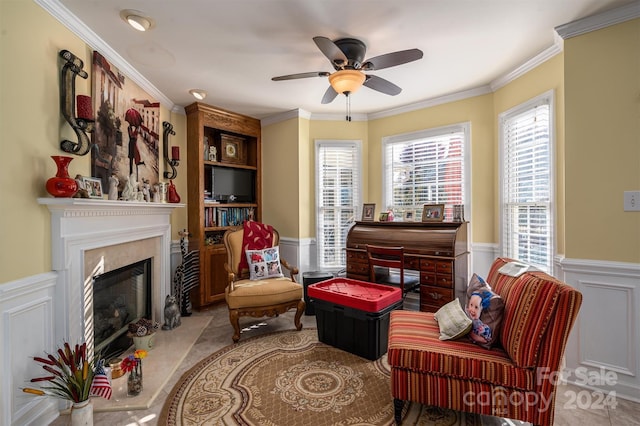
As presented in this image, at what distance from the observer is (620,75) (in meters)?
2.11

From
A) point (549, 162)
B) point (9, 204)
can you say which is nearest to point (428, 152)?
point (549, 162)

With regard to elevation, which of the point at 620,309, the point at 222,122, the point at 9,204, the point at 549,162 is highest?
the point at 222,122

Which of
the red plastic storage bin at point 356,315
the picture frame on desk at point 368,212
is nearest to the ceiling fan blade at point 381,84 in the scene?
the picture frame on desk at point 368,212

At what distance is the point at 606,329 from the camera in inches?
84.9

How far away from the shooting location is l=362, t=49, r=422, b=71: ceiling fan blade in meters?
2.10

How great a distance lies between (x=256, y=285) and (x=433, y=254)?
1890 mm

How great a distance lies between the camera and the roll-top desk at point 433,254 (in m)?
3.07

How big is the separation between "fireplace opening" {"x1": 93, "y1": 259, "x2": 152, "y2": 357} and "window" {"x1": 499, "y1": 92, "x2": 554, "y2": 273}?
3.92 m

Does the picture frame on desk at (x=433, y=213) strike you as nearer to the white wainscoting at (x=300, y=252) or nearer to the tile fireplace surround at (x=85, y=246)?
the white wainscoting at (x=300, y=252)

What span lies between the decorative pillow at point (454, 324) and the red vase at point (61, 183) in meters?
2.56

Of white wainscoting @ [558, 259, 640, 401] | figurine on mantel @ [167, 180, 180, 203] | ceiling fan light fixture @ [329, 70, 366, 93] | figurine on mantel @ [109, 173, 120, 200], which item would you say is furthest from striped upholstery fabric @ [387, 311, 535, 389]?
figurine on mantel @ [167, 180, 180, 203]

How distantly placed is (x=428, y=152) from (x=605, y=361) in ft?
8.70

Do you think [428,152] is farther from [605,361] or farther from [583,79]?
[605,361]

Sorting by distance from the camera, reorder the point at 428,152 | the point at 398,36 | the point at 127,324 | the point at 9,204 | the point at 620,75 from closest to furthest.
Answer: the point at 9,204, the point at 620,75, the point at 398,36, the point at 127,324, the point at 428,152
